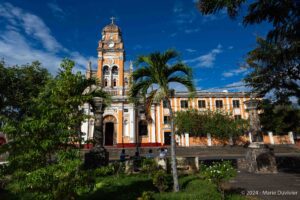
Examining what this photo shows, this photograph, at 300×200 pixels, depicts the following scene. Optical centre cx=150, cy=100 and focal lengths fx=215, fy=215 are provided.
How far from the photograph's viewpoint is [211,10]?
25.9ft

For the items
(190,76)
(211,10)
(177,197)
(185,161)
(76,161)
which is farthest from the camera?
(185,161)

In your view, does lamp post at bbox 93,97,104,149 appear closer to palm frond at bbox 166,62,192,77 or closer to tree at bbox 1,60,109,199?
palm frond at bbox 166,62,192,77

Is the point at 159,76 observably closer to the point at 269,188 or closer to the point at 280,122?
the point at 269,188

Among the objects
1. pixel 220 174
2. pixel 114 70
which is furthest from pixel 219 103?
pixel 220 174

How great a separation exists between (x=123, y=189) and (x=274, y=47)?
9.46m

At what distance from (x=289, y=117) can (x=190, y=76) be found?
99.3ft

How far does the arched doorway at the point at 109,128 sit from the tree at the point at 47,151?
28878 millimetres

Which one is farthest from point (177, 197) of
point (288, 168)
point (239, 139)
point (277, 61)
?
point (239, 139)

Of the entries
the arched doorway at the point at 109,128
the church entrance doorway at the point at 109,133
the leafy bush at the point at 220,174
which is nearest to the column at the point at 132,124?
the arched doorway at the point at 109,128

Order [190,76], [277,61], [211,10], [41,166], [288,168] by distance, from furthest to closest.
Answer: [288,168]
[277,61]
[190,76]
[211,10]
[41,166]

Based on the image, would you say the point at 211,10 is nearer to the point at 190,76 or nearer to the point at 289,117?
the point at 190,76

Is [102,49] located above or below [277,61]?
above

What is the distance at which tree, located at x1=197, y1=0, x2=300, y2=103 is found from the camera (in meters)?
7.88

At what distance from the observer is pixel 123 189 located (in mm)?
8531
